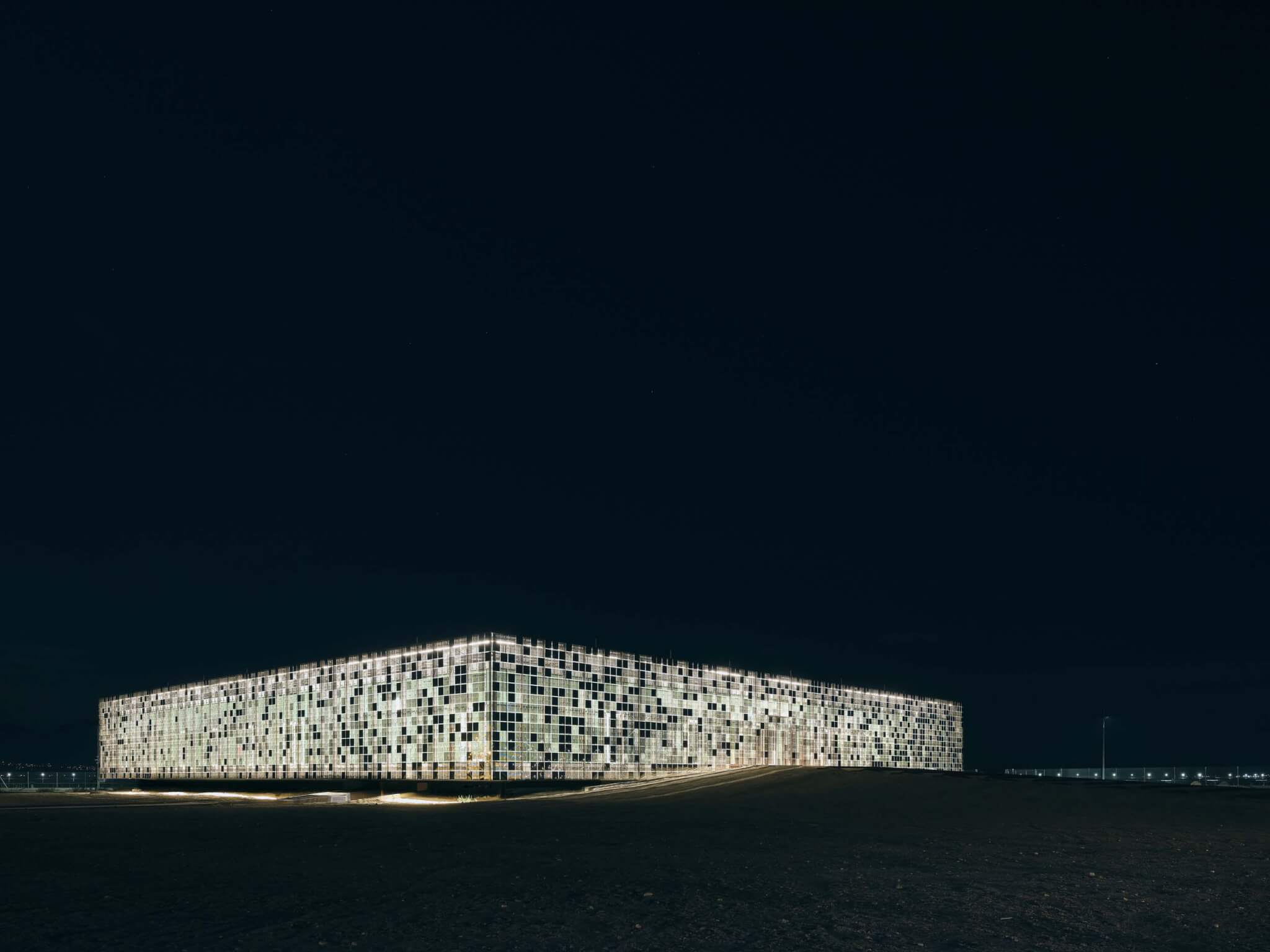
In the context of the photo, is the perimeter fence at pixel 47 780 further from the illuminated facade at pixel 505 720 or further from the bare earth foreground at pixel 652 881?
the bare earth foreground at pixel 652 881

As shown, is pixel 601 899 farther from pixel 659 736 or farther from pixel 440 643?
pixel 659 736

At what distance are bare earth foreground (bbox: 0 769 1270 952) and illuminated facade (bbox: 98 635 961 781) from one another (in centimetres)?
4236

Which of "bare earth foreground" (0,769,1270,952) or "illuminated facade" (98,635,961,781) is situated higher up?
"bare earth foreground" (0,769,1270,952)

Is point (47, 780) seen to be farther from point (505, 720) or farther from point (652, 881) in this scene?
point (652, 881)

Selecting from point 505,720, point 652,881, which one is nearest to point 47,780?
point 505,720

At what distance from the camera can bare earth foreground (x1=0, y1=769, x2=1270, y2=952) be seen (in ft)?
39.9

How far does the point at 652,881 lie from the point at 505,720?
5984cm

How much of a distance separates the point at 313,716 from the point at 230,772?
16.2 metres

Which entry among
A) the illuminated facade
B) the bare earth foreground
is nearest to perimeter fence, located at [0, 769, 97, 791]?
the illuminated facade

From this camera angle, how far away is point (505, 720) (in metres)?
74.8

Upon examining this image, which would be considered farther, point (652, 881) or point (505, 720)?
point (505, 720)

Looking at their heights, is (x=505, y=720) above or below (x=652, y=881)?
below

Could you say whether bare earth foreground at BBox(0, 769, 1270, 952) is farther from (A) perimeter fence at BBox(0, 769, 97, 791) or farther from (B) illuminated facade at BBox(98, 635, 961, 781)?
(A) perimeter fence at BBox(0, 769, 97, 791)

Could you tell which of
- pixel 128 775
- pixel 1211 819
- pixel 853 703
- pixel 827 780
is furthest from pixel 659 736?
pixel 128 775
